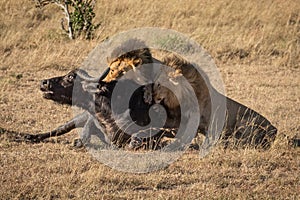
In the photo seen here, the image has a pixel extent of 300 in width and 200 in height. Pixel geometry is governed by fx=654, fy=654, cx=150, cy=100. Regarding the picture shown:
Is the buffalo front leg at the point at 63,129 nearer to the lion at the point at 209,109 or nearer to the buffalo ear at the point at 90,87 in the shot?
the buffalo ear at the point at 90,87

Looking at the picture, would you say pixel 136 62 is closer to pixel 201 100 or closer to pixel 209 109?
pixel 201 100

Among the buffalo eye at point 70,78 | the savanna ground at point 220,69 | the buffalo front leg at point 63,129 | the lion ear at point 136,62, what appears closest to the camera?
the savanna ground at point 220,69

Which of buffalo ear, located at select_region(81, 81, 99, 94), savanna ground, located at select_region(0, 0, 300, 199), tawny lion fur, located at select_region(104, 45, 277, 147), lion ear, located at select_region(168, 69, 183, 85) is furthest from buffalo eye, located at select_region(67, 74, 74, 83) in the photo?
lion ear, located at select_region(168, 69, 183, 85)

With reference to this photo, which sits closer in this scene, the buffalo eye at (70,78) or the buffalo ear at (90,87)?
the buffalo ear at (90,87)

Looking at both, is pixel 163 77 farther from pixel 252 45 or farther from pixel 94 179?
pixel 252 45

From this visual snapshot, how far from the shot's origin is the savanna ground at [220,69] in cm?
591

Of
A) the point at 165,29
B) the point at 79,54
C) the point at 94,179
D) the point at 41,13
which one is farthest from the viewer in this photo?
the point at 41,13

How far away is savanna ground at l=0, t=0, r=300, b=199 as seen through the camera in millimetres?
5910

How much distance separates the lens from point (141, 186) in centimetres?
597

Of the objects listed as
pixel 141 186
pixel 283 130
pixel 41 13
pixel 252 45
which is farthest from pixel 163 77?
pixel 41 13

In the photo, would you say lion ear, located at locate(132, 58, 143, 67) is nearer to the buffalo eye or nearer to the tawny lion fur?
the tawny lion fur

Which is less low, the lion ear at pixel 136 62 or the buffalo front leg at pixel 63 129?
the lion ear at pixel 136 62

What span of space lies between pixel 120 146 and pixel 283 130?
7.21ft

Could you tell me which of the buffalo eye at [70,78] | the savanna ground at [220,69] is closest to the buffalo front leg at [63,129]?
the savanna ground at [220,69]
